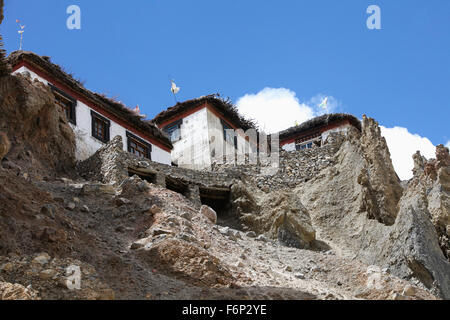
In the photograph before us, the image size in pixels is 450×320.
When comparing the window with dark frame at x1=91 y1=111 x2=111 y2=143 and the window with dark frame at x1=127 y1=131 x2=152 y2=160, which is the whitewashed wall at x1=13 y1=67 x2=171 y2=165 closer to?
the window with dark frame at x1=91 y1=111 x2=111 y2=143

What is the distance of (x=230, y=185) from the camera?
29.0 meters

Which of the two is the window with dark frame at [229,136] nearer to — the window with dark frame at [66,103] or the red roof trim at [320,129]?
the red roof trim at [320,129]

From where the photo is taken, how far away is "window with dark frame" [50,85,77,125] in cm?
2847

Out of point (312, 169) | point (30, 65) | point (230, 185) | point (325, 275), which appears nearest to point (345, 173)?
point (312, 169)

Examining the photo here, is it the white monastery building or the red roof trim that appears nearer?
the white monastery building

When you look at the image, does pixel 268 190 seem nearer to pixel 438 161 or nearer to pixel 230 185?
pixel 230 185

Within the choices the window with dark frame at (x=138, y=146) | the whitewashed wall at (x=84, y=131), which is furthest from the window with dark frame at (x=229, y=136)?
the whitewashed wall at (x=84, y=131)

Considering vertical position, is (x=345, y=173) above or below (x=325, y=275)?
above

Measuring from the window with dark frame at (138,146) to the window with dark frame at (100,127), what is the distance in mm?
1380

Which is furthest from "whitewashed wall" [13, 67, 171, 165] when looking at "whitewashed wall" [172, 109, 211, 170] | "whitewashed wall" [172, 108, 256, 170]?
"whitewashed wall" [172, 108, 256, 170]

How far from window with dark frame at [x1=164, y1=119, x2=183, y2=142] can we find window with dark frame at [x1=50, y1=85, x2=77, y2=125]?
389 inches

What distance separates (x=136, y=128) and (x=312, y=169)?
8.69m

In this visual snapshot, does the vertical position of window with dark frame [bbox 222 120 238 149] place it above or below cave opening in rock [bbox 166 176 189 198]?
above
